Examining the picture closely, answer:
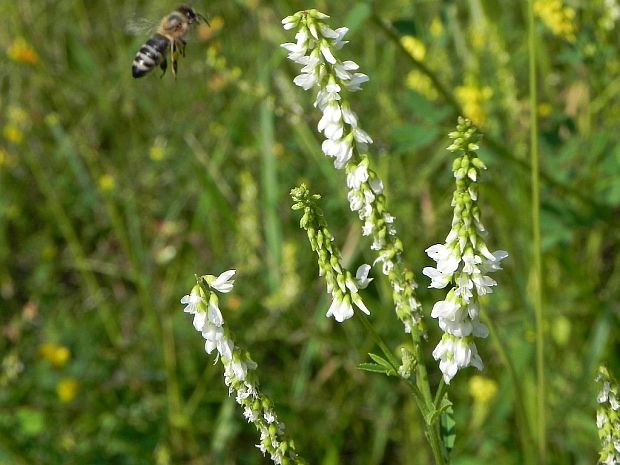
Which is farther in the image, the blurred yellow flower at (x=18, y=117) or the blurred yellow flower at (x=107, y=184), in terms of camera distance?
the blurred yellow flower at (x=18, y=117)

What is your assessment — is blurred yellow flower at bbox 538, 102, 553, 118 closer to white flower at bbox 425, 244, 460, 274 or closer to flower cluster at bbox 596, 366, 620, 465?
flower cluster at bbox 596, 366, 620, 465

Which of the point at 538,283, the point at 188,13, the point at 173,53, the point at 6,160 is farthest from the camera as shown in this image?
the point at 6,160

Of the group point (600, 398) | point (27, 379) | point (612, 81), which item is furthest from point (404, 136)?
point (27, 379)

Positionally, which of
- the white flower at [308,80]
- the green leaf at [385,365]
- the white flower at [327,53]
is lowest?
the green leaf at [385,365]

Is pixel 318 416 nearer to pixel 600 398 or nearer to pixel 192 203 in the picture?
pixel 192 203

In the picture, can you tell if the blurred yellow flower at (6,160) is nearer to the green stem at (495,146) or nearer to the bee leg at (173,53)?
the bee leg at (173,53)

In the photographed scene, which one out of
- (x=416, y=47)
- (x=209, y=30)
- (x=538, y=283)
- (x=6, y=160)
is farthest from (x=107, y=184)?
(x=538, y=283)

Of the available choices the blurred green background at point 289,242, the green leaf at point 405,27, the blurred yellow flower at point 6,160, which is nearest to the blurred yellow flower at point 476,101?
the blurred green background at point 289,242

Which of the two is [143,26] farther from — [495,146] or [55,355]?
[55,355]

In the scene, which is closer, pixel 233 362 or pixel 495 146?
pixel 233 362
